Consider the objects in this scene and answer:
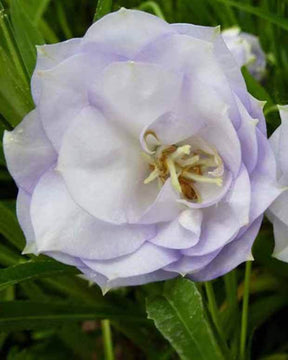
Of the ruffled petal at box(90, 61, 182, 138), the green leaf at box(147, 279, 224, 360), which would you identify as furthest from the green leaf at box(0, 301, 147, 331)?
the ruffled petal at box(90, 61, 182, 138)

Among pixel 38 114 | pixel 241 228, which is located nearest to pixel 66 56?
pixel 38 114

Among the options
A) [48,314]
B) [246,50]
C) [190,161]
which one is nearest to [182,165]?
[190,161]

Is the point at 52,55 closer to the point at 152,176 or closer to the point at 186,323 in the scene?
the point at 152,176

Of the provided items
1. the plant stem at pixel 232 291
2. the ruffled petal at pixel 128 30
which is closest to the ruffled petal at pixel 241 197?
the ruffled petal at pixel 128 30

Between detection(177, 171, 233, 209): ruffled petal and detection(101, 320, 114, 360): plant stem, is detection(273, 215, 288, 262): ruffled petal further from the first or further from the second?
detection(101, 320, 114, 360): plant stem

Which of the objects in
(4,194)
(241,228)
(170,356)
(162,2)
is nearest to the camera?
(241,228)

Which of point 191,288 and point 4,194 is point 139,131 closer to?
point 191,288
